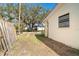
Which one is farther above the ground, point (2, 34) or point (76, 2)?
point (76, 2)

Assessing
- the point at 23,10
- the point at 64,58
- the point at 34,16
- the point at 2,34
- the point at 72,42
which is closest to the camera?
the point at 64,58

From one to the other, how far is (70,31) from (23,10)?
103 feet

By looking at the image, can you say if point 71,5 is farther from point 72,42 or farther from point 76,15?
point 72,42

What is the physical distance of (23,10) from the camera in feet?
129

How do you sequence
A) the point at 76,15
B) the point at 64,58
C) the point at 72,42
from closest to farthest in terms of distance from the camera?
the point at 64,58, the point at 76,15, the point at 72,42

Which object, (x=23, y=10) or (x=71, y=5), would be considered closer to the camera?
(x=71, y=5)

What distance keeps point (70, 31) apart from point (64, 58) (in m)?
3.17

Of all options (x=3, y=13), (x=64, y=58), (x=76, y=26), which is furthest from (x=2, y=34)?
(x=3, y=13)

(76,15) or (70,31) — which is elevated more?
(76,15)

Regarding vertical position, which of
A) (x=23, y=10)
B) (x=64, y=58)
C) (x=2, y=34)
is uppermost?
(x=23, y=10)

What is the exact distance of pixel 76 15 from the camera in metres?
8.05

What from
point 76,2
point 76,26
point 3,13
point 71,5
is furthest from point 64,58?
point 3,13

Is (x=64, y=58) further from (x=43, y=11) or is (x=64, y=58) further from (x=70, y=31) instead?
(x=43, y=11)

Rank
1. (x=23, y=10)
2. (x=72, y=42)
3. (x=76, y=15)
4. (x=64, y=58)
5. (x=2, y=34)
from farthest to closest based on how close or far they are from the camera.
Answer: (x=23, y=10)
(x=72, y=42)
(x=76, y=15)
(x=2, y=34)
(x=64, y=58)
